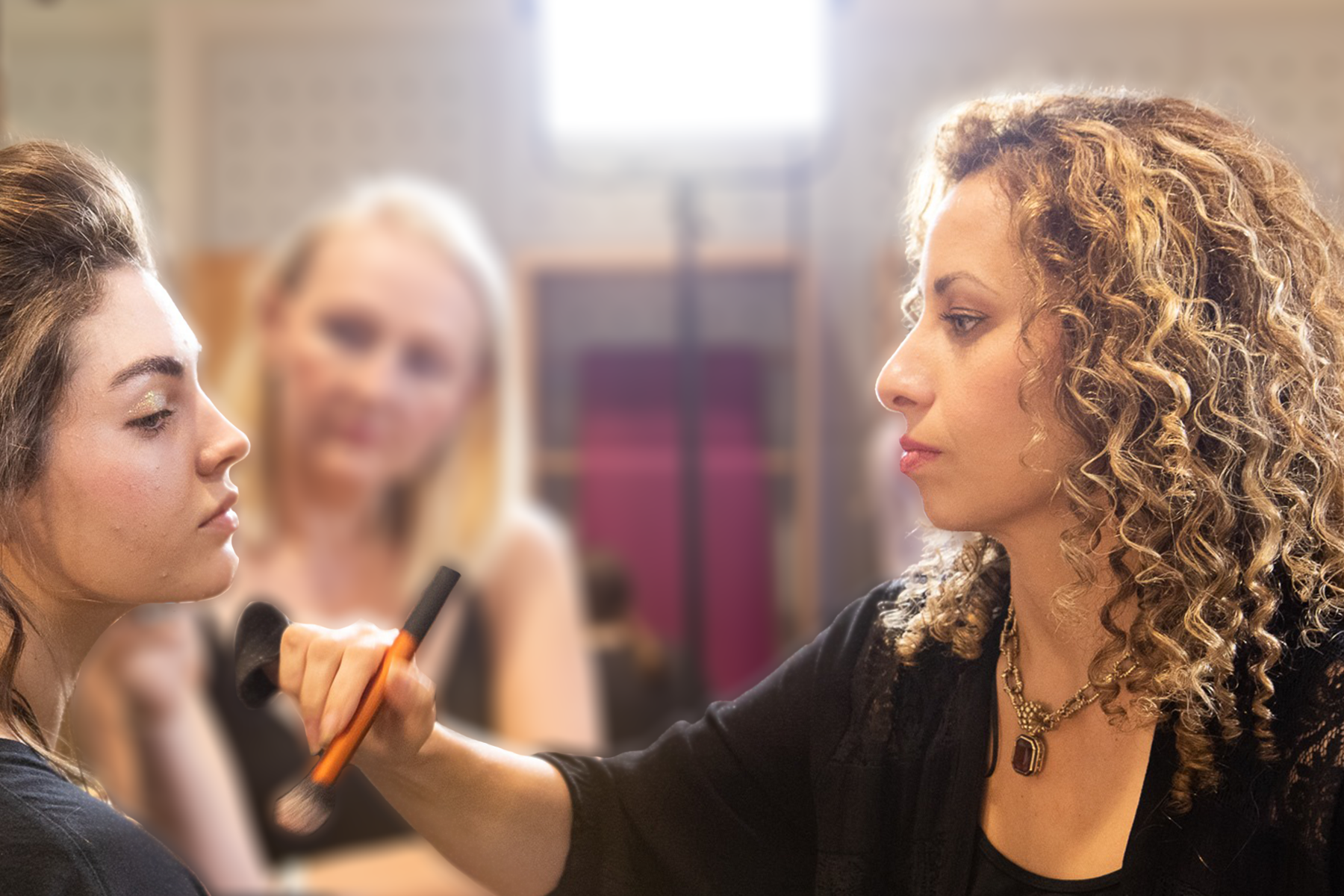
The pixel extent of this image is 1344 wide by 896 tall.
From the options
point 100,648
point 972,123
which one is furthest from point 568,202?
point 972,123

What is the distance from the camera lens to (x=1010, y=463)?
28.9 inches

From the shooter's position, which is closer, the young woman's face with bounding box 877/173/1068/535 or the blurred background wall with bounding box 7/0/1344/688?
the young woman's face with bounding box 877/173/1068/535

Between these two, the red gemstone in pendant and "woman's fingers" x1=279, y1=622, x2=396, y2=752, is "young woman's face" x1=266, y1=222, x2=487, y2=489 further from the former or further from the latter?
the red gemstone in pendant

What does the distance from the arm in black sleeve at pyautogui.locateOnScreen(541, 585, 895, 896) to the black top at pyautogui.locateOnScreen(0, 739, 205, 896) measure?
24 centimetres

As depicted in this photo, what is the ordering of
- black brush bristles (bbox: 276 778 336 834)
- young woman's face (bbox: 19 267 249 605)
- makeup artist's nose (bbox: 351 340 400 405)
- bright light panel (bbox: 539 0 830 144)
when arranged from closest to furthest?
black brush bristles (bbox: 276 778 336 834) → young woman's face (bbox: 19 267 249 605) → makeup artist's nose (bbox: 351 340 400 405) → bright light panel (bbox: 539 0 830 144)

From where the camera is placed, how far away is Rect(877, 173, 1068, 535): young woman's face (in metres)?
0.73

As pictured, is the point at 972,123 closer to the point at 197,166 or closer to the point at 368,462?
the point at 368,462

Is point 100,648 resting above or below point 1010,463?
below

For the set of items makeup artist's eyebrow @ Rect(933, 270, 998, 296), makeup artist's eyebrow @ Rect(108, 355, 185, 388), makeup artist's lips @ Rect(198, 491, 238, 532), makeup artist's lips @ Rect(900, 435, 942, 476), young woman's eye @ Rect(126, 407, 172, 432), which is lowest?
makeup artist's lips @ Rect(198, 491, 238, 532)

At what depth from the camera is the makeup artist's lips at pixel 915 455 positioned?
0.75 m

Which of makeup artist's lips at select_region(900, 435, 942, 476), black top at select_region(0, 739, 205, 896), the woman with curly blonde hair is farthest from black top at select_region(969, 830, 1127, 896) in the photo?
black top at select_region(0, 739, 205, 896)

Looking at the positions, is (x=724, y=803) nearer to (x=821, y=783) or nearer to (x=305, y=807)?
(x=821, y=783)

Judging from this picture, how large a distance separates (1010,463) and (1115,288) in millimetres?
112

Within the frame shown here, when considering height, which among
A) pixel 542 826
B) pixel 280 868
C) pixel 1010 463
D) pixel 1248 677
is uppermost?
pixel 1010 463
